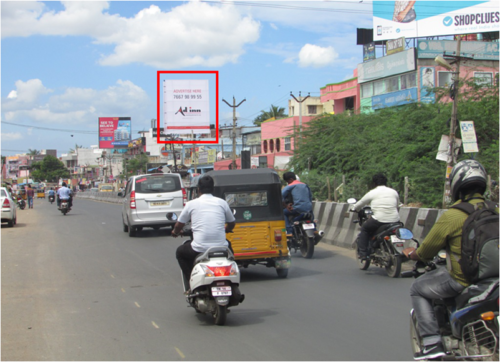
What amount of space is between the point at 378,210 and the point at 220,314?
13.3 ft

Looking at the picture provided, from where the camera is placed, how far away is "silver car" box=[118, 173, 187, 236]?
1748 centimetres

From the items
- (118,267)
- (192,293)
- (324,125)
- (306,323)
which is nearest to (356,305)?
(306,323)

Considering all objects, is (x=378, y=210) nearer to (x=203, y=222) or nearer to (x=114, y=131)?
(x=203, y=222)

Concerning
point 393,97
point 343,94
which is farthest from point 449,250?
point 343,94

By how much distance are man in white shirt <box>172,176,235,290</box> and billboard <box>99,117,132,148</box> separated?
92.2 meters

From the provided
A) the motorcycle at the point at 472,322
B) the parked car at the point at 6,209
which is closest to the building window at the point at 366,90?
the parked car at the point at 6,209

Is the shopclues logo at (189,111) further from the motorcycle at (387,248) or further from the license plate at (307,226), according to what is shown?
the motorcycle at (387,248)

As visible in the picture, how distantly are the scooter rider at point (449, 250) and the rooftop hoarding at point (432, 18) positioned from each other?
45453 mm

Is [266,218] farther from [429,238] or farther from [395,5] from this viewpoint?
[395,5]

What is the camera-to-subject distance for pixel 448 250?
12.6 ft

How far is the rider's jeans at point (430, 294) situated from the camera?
3.79 meters

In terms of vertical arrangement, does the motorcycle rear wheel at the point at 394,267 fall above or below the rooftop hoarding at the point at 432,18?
below

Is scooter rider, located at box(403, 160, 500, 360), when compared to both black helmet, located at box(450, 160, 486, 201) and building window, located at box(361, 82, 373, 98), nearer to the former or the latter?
black helmet, located at box(450, 160, 486, 201)

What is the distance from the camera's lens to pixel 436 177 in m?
17.6
